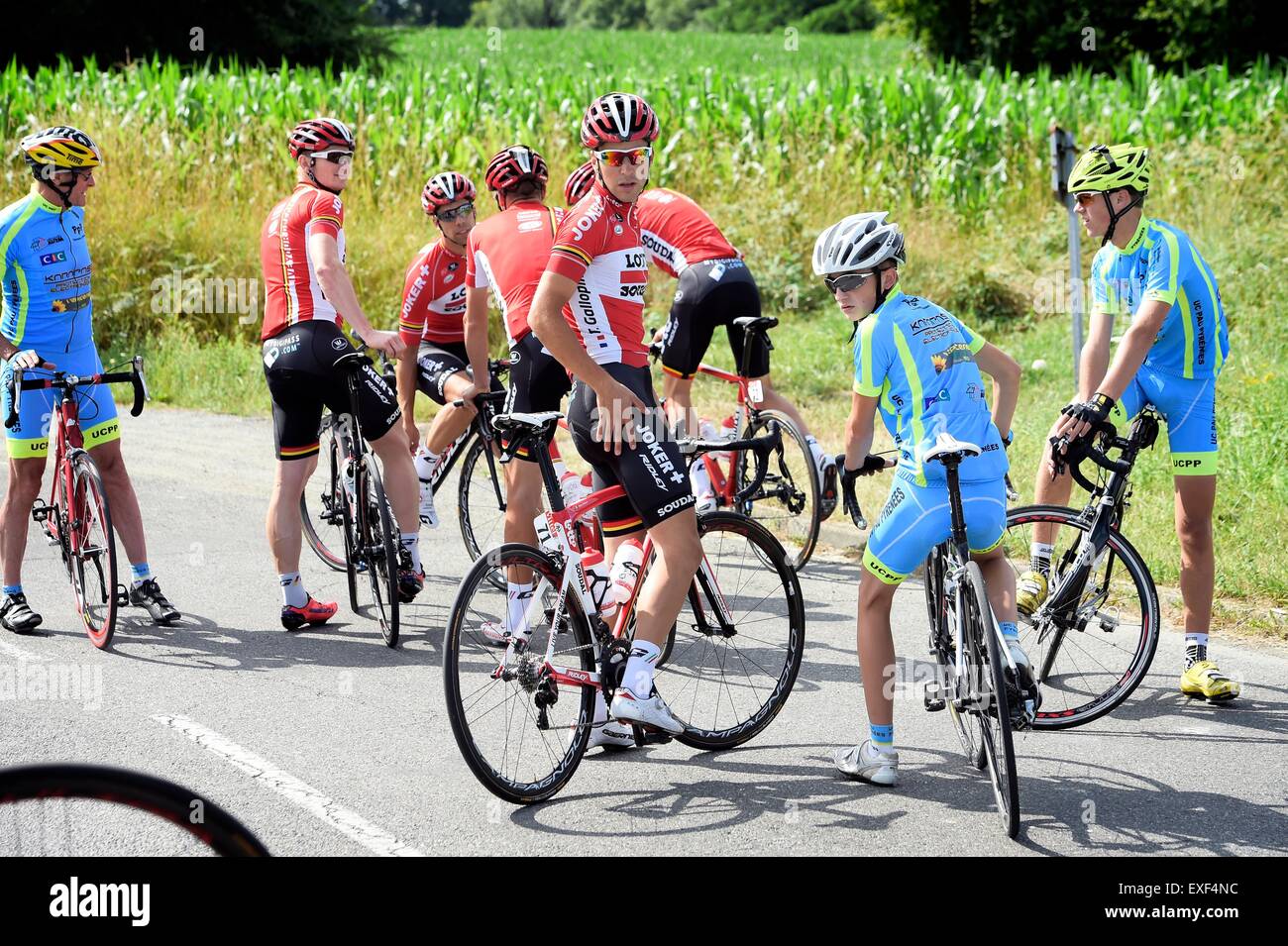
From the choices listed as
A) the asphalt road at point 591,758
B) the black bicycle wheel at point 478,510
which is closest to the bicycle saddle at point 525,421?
the asphalt road at point 591,758

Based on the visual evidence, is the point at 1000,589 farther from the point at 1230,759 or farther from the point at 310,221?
the point at 310,221

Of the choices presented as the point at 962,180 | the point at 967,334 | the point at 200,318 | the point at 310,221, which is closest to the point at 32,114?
the point at 200,318

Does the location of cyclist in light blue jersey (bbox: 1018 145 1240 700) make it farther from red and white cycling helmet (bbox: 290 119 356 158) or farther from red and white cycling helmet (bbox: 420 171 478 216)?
red and white cycling helmet (bbox: 290 119 356 158)

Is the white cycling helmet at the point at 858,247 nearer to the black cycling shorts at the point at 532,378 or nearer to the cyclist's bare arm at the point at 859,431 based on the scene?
the cyclist's bare arm at the point at 859,431

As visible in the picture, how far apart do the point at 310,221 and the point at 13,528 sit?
226 cm

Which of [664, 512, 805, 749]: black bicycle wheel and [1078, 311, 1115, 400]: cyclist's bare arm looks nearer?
[664, 512, 805, 749]: black bicycle wheel

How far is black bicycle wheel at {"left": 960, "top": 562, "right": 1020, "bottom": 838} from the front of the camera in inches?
179

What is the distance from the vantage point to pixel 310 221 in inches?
270

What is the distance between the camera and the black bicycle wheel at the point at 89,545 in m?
6.88

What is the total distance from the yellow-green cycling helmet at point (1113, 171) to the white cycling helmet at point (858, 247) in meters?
1.45

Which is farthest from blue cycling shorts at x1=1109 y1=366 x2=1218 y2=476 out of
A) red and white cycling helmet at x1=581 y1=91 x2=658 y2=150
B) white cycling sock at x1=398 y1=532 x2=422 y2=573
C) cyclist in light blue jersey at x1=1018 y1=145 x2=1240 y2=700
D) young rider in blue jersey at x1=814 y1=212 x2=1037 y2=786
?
white cycling sock at x1=398 y1=532 x2=422 y2=573

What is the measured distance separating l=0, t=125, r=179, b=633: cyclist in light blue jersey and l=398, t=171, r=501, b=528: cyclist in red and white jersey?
1713 millimetres

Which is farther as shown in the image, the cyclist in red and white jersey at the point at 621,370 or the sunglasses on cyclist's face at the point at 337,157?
the sunglasses on cyclist's face at the point at 337,157

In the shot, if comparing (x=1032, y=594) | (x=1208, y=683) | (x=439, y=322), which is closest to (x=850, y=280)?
(x=1032, y=594)
